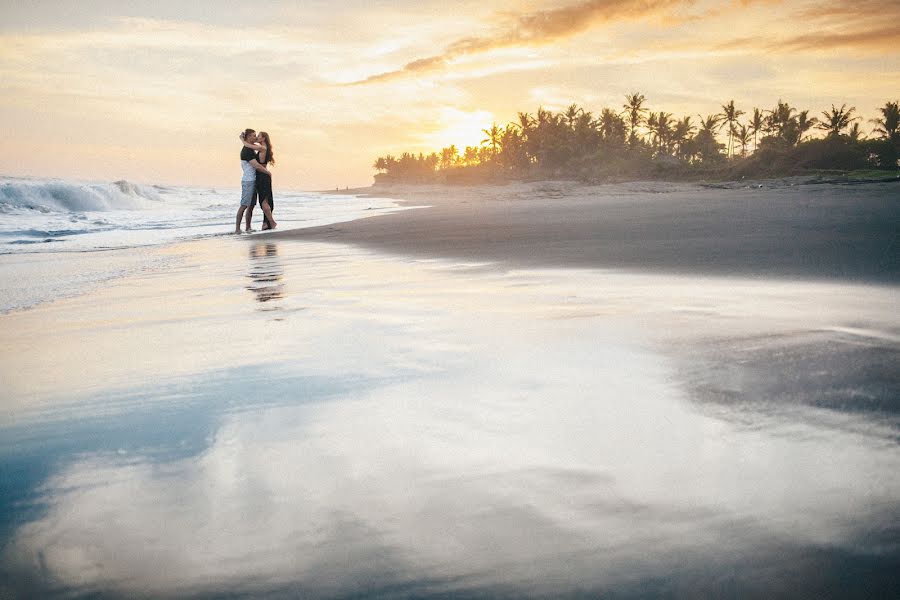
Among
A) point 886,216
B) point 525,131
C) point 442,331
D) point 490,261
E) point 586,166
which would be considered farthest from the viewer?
point 525,131

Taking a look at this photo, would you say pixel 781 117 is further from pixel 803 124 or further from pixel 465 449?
pixel 465 449

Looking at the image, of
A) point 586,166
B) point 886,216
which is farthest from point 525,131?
point 886,216

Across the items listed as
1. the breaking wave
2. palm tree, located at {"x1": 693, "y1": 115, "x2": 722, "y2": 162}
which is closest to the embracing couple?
the breaking wave

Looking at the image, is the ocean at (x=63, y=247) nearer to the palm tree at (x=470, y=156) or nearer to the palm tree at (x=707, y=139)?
the palm tree at (x=707, y=139)

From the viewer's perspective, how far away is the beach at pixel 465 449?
81 cm

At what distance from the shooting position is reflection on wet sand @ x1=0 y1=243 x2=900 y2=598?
0.80 metres

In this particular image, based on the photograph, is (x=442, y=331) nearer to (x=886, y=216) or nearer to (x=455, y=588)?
(x=455, y=588)

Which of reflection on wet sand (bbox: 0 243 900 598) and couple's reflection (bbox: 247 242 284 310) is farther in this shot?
couple's reflection (bbox: 247 242 284 310)

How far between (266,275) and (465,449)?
11.2ft

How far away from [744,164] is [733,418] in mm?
40102

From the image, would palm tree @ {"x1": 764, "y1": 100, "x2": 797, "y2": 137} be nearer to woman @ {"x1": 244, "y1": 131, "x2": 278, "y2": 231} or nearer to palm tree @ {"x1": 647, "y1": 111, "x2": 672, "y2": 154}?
palm tree @ {"x1": 647, "y1": 111, "x2": 672, "y2": 154}

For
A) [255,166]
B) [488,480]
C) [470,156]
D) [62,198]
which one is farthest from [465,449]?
[470,156]

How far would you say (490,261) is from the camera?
4.61 metres

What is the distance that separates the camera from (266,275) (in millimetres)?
4270
